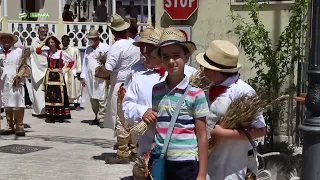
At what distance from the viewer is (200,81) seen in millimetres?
4652

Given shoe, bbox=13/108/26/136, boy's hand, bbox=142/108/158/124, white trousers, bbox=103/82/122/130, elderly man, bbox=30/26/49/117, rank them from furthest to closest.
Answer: elderly man, bbox=30/26/49/117 < shoe, bbox=13/108/26/136 < white trousers, bbox=103/82/122/130 < boy's hand, bbox=142/108/158/124

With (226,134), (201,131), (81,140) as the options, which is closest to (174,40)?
(201,131)

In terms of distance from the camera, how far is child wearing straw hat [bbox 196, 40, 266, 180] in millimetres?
4254

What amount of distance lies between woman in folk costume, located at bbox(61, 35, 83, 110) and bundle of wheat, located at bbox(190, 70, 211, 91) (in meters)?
9.48

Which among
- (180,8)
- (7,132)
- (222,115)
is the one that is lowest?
(7,132)

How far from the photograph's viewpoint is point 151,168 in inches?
162

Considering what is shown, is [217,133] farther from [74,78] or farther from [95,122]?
[74,78]

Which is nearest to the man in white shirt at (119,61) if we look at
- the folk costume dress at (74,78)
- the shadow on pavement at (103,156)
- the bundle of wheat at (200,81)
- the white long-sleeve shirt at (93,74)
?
the shadow on pavement at (103,156)

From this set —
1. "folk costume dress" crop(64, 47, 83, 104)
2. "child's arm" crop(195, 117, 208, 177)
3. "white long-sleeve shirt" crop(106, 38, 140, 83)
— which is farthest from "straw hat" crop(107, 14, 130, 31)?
"folk costume dress" crop(64, 47, 83, 104)

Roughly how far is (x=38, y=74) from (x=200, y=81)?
29.7 ft

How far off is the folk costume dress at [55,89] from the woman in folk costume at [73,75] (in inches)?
40.4

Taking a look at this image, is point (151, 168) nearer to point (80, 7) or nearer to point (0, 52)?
point (0, 52)

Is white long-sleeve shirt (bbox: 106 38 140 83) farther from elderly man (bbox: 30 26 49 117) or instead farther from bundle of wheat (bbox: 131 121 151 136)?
elderly man (bbox: 30 26 49 117)

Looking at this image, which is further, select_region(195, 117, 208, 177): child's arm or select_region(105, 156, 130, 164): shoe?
select_region(105, 156, 130, 164): shoe
